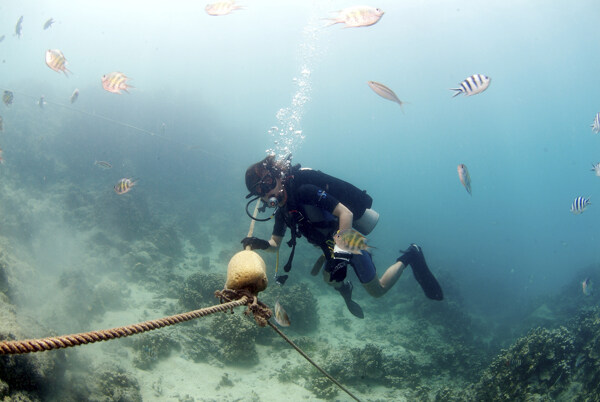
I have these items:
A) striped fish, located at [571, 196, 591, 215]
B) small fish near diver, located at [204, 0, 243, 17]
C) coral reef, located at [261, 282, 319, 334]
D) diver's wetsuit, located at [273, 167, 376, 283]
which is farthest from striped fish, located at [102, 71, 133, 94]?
striped fish, located at [571, 196, 591, 215]

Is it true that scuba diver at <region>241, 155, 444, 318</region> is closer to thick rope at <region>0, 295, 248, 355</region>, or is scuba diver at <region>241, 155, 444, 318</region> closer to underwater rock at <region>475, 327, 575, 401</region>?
thick rope at <region>0, 295, 248, 355</region>

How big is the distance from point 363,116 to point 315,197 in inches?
6509

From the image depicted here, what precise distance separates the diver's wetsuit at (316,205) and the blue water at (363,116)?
10816mm

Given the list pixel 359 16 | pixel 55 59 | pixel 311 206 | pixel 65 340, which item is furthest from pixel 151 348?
pixel 359 16

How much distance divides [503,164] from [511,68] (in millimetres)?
134644

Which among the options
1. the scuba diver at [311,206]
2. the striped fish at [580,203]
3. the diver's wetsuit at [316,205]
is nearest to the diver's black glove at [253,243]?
the scuba diver at [311,206]

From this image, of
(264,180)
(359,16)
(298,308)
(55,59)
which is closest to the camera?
(264,180)

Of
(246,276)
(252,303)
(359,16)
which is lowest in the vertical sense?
(252,303)

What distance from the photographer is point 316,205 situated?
4625 millimetres

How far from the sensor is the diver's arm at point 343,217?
4.34 m

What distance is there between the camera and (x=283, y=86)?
117938mm

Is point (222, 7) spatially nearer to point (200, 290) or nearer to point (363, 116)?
point (200, 290)

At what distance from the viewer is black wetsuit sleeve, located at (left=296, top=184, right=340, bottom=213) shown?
4527 millimetres

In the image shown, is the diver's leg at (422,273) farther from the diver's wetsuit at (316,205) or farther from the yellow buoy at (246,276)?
the yellow buoy at (246,276)
